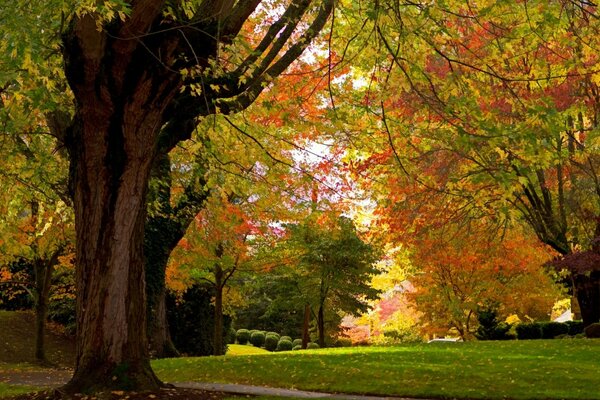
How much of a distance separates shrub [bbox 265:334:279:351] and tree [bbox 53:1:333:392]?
29557mm

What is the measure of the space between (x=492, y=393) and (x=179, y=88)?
6.76 m

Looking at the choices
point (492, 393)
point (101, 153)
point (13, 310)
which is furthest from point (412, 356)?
point (13, 310)

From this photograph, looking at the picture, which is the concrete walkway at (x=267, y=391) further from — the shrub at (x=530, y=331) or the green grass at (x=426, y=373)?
the shrub at (x=530, y=331)

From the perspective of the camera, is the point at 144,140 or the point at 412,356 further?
the point at 412,356

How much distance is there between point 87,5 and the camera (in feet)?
19.1

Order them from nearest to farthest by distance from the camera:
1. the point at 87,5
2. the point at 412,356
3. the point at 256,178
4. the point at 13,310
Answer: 1. the point at 87,5
2. the point at 256,178
3. the point at 412,356
4. the point at 13,310

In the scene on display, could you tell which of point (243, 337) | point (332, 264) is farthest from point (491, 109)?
point (243, 337)

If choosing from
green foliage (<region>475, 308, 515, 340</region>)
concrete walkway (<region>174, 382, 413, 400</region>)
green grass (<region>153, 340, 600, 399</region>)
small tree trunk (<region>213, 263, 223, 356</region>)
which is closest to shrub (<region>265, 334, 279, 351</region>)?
green foliage (<region>475, 308, 515, 340</region>)

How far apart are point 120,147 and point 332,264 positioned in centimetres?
1917

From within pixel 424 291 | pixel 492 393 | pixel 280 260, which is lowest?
pixel 492 393

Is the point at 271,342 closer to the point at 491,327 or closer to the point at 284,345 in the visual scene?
the point at 284,345

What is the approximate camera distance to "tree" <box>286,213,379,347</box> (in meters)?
26.1

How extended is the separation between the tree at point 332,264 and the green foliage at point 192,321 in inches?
174

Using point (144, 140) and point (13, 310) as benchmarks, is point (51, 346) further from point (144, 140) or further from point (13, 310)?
point (144, 140)
